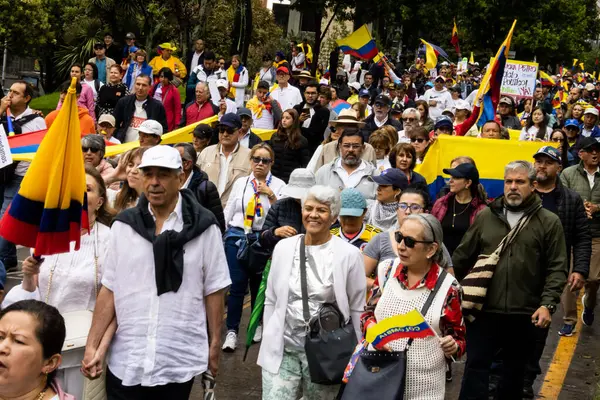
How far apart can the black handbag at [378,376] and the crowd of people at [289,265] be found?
0.9 inches

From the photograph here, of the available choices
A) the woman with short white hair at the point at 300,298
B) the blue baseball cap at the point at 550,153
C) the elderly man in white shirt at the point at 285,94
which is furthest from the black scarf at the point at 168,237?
the elderly man in white shirt at the point at 285,94

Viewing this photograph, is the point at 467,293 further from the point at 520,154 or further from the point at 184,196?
the point at 520,154

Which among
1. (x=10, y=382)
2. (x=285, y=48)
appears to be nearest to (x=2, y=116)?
(x=10, y=382)

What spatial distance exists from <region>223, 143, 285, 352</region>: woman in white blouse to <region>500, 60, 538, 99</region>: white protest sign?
9.74 meters

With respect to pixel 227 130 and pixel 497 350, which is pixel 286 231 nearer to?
pixel 497 350

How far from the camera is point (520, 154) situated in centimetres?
1283

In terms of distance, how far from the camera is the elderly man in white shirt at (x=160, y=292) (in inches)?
225

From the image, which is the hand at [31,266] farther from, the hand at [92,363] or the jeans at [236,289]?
the jeans at [236,289]

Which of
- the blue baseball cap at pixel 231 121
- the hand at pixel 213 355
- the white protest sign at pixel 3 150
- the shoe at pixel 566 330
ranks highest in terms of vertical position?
the blue baseball cap at pixel 231 121

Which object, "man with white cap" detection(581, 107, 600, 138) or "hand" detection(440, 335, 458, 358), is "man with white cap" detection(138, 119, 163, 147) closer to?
"hand" detection(440, 335, 458, 358)

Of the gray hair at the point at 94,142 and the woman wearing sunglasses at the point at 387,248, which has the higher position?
the gray hair at the point at 94,142

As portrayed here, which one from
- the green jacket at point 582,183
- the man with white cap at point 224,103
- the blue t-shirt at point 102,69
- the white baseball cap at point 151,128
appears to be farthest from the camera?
the blue t-shirt at point 102,69

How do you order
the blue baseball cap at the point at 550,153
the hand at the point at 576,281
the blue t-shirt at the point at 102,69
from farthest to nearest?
the blue t-shirt at the point at 102,69, the blue baseball cap at the point at 550,153, the hand at the point at 576,281

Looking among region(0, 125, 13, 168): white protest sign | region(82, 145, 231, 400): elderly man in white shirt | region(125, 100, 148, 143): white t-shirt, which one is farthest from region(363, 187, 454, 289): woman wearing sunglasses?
region(125, 100, 148, 143): white t-shirt
